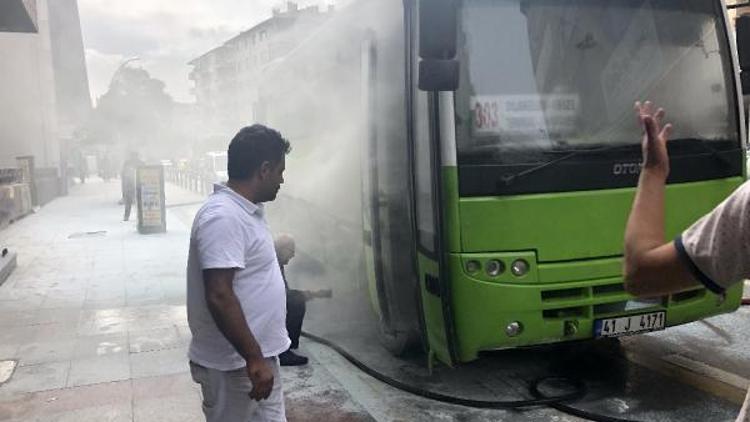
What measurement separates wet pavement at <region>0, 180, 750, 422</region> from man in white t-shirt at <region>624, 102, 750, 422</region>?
2.75 metres

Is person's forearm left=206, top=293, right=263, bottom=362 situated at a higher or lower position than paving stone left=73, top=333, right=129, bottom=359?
higher

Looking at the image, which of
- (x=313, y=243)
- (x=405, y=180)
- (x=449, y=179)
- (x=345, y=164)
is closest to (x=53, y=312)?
(x=313, y=243)

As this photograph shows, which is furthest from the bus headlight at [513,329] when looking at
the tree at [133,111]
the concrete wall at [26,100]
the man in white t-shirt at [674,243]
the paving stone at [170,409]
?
the tree at [133,111]

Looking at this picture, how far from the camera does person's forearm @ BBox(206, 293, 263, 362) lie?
2.27 m

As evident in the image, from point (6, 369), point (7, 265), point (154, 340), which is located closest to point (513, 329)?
point (154, 340)

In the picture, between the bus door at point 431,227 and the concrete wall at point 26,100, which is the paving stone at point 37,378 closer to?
the bus door at point 431,227

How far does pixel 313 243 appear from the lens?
7.90m

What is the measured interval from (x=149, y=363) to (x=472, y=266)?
2877 mm

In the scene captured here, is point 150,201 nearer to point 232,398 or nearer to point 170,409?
point 170,409

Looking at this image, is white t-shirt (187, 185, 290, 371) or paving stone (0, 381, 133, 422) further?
paving stone (0, 381, 133, 422)

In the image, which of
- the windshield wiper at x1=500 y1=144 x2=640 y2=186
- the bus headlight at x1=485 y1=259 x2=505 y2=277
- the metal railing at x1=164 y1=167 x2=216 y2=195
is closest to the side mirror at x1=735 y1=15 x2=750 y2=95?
the windshield wiper at x1=500 y1=144 x2=640 y2=186

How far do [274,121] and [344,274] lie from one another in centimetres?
336

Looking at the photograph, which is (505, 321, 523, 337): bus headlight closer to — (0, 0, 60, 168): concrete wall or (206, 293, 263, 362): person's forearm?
(206, 293, 263, 362): person's forearm

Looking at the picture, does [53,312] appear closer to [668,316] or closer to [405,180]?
[405,180]
